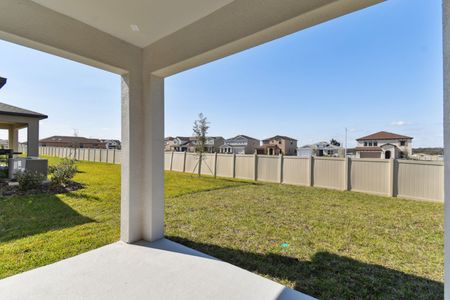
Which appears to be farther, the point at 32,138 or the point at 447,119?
the point at 32,138

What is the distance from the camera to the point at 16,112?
7.89 m

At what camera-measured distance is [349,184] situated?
7.84 metres

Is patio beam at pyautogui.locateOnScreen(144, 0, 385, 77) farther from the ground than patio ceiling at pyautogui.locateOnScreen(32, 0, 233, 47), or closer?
closer

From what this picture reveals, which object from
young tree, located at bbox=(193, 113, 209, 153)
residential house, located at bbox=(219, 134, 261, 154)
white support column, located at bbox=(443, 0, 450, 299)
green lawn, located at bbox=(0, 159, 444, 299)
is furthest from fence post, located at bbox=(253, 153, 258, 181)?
residential house, located at bbox=(219, 134, 261, 154)

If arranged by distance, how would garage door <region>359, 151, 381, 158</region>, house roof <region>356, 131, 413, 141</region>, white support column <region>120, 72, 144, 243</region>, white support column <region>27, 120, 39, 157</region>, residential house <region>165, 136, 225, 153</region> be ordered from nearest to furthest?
white support column <region>120, 72, 144, 243</region> → white support column <region>27, 120, 39, 157</region> → residential house <region>165, 136, 225, 153</region> → house roof <region>356, 131, 413, 141</region> → garage door <region>359, 151, 381, 158</region>

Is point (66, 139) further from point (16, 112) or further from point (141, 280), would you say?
point (141, 280)

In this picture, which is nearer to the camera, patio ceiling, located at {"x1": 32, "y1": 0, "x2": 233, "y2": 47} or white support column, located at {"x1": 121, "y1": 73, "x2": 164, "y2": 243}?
patio ceiling, located at {"x1": 32, "y1": 0, "x2": 233, "y2": 47}

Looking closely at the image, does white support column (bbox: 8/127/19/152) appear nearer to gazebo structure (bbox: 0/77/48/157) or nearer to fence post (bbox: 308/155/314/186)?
gazebo structure (bbox: 0/77/48/157)

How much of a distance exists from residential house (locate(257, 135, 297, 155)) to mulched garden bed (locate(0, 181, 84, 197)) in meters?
24.2

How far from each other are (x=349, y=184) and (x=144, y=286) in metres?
7.83

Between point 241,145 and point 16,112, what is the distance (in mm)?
26465

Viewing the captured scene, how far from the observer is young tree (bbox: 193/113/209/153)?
1159 centimetres

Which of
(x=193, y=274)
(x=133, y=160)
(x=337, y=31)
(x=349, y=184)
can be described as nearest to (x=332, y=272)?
(x=193, y=274)

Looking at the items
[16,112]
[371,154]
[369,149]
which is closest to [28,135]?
[16,112]
